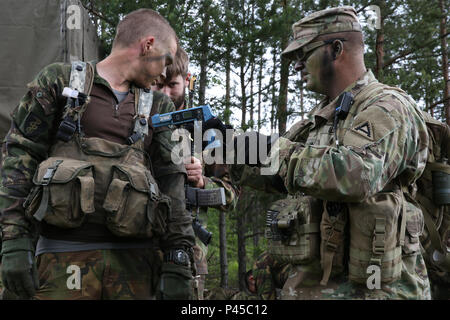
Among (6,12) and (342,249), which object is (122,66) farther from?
(6,12)

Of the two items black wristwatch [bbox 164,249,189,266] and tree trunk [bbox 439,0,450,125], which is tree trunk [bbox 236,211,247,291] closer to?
tree trunk [bbox 439,0,450,125]

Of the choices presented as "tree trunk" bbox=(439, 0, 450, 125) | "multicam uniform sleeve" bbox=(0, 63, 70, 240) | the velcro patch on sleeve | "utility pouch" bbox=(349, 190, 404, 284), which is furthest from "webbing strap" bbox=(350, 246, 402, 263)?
"tree trunk" bbox=(439, 0, 450, 125)

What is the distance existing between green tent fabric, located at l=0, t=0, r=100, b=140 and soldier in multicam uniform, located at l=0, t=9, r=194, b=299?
3.10 m

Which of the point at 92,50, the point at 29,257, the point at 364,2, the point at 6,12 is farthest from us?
the point at 364,2

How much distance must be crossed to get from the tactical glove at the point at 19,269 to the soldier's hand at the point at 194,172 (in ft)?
4.93

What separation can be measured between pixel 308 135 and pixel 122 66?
1.53m

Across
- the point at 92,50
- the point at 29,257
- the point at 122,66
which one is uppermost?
the point at 92,50

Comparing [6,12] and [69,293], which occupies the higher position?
[6,12]

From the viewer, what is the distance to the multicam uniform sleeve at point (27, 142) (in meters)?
2.26

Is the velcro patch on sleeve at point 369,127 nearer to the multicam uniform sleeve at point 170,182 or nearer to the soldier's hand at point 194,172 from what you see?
the multicam uniform sleeve at point 170,182

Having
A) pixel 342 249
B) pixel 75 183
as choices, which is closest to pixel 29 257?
pixel 75 183

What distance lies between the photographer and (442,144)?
11.8ft

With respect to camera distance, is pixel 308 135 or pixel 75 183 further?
pixel 308 135

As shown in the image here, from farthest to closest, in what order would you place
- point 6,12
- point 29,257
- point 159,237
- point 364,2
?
point 364,2, point 6,12, point 159,237, point 29,257
